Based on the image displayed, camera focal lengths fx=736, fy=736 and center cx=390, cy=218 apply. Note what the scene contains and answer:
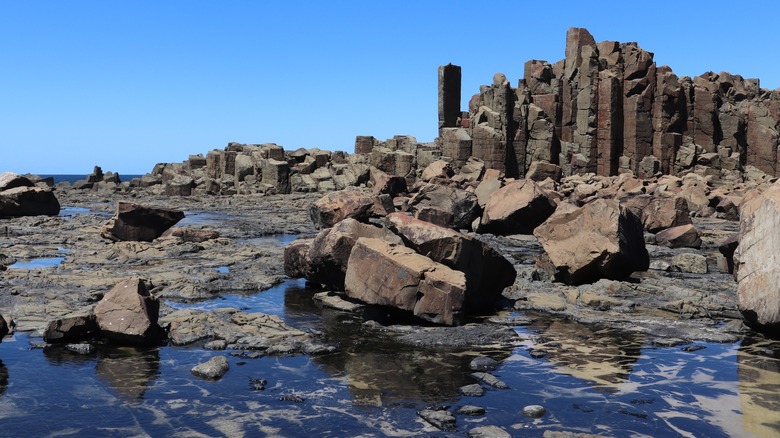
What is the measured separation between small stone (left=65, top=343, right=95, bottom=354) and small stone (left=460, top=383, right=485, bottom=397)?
4255 mm

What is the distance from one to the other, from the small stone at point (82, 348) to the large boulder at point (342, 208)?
404 inches

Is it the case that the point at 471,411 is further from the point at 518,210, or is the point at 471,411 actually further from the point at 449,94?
the point at 449,94

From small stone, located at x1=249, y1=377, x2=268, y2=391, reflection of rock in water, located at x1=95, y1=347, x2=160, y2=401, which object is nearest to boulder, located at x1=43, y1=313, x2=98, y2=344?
reflection of rock in water, located at x1=95, y1=347, x2=160, y2=401

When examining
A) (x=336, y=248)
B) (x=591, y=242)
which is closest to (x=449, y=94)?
(x=591, y=242)

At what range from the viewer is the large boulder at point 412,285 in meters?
9.33

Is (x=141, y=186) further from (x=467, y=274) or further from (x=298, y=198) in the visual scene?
(x=467, y=274)

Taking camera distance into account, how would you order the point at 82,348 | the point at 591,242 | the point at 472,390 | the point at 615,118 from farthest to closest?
1. the point at 615,118
2. the point at 591,242
3. the point at 82,348
4. the point at 472,390

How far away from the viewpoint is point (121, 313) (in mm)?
8609

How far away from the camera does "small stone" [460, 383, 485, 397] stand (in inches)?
272

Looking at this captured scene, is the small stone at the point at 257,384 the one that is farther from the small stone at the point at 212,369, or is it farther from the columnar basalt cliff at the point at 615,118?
the columnar basalt cliff at the point at 615,118

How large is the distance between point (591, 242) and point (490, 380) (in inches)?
205

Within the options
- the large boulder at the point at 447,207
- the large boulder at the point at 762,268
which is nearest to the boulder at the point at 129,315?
the large boulder at the point at 762,268

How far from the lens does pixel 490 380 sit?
7289 mm

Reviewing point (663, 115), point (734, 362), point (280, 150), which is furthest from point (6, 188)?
point (663, 115)
